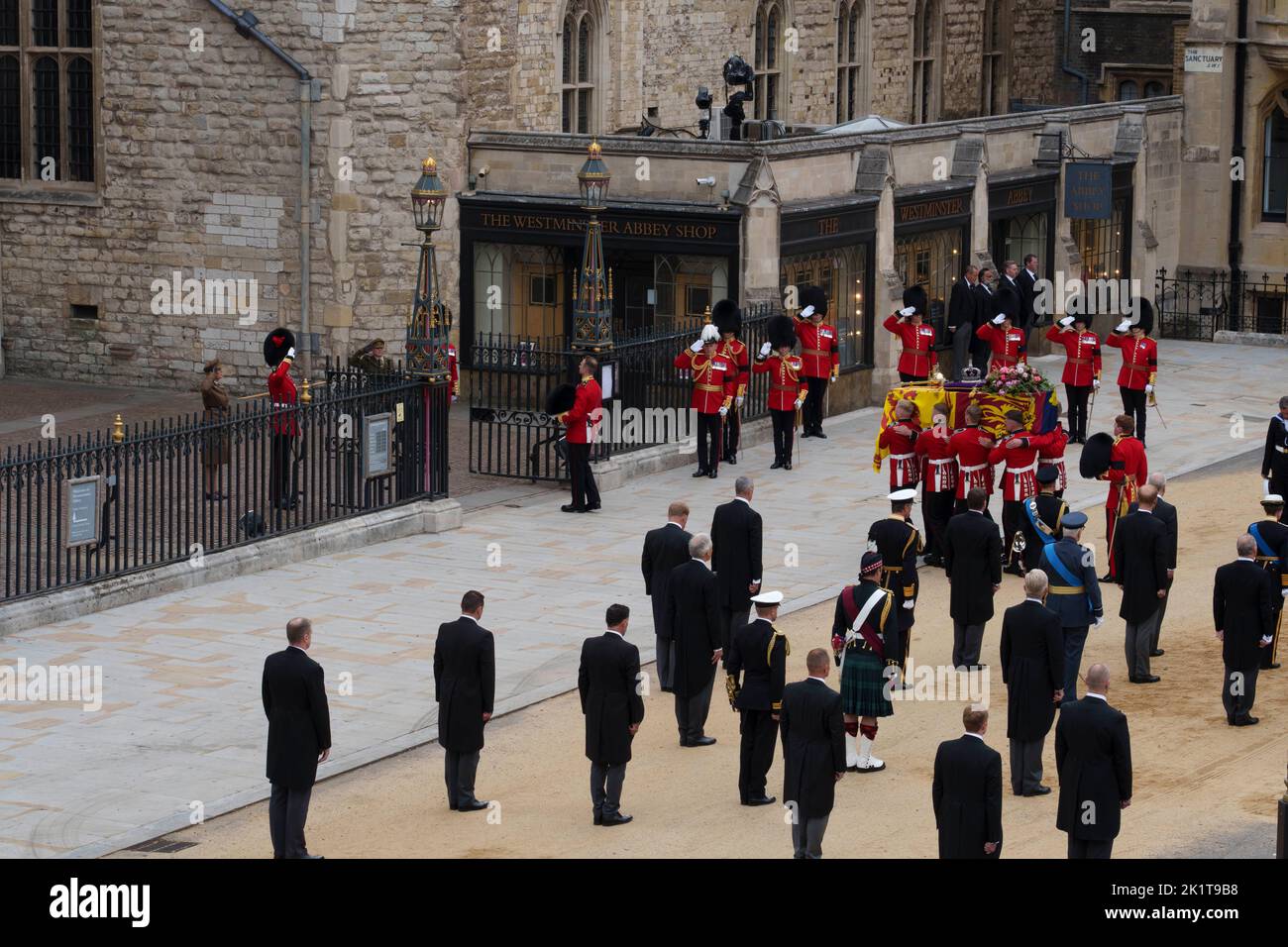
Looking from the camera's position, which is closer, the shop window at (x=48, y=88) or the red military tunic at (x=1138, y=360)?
the red military tunic at (x=1138, y=360)

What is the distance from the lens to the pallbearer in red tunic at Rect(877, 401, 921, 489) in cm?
2197

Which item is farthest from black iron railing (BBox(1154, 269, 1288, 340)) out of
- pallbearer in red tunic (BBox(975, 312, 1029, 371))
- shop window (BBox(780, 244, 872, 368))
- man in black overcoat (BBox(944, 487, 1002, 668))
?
man in black overcoat (BBox(944, 487, 1002, 668))

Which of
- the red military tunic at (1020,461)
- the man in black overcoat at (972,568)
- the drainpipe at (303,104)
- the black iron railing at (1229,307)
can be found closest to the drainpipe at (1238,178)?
the black iron railing at (1229,307)

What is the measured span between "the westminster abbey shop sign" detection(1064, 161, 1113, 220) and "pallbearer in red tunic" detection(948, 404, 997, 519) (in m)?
14.3

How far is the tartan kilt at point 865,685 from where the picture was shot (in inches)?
624

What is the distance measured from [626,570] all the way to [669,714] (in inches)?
175

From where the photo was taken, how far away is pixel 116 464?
20000mm

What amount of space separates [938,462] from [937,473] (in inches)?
4.3

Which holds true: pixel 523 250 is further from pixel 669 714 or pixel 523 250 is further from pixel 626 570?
pixel 669 714

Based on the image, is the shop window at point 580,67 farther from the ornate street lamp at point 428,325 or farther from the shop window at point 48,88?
the ornate street lamp at point 428,325

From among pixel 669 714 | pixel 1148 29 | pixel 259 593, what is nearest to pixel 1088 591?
pixel 669 714

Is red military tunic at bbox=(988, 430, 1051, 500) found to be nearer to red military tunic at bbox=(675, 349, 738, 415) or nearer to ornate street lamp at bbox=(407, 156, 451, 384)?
red military tunic at bbox=(675, 349, 738, 415)

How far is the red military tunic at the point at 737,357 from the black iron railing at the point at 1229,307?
13378 millimetres

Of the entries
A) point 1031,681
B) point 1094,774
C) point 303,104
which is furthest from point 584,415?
point 1094,774
